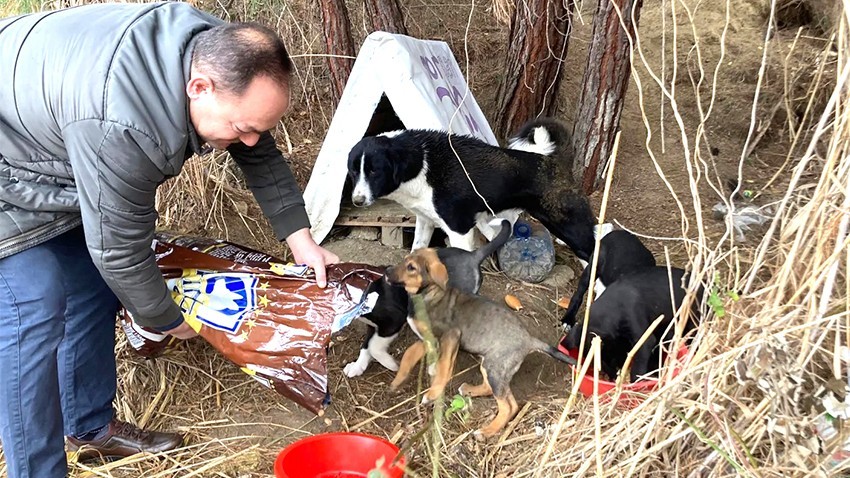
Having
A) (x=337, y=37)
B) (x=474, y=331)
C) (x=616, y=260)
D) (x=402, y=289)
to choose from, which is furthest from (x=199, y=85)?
(x=337, y=37)

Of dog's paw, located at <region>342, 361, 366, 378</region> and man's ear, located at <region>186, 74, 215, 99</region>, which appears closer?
man's ear, located at <region>186, 74, 215, 99</region>

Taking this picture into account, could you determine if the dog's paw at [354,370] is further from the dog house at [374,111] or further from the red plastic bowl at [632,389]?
the dog house at [374,111]

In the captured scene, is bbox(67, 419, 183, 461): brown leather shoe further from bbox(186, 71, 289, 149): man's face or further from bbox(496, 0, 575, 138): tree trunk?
bbox(496, 0, 575, 138): tree trunk

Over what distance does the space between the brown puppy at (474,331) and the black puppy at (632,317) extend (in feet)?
1.08

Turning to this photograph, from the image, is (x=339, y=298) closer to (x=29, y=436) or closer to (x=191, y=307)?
(x=191, y=307)

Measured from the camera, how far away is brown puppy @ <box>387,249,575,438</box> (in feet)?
9.86

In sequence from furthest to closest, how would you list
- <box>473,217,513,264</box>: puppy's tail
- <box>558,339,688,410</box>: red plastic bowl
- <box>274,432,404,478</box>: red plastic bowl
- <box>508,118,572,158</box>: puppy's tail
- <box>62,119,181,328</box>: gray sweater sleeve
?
1. <box>508,118,572,158</box>: puppy's tail
2. <box>473,217,513,264</box>: puppy's tail
3. <box>274,432,404,478</box>: red plastic bowl
4. <box>558,339,688,410</box>: red plastic bowl
5. <box>62,119,181,328</box>: gray sweater sleeve

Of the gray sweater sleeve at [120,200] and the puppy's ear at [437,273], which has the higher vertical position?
the gray sweater sleeve at [120,200]

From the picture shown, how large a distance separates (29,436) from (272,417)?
3.50 ft

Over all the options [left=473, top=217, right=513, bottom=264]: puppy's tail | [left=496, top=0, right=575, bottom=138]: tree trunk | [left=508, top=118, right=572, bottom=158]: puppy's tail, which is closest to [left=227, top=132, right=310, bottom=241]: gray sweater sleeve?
[left=473, top=217, right=513, bottom=264]: puppy's tail

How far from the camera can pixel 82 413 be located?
289 cm

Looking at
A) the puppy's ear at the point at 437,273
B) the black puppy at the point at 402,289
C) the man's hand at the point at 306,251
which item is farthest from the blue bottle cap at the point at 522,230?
the man's hand at the point at 306,251

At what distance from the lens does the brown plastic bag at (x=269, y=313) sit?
292 cm

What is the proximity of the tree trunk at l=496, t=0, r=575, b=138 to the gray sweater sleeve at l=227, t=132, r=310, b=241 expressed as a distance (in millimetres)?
2756
